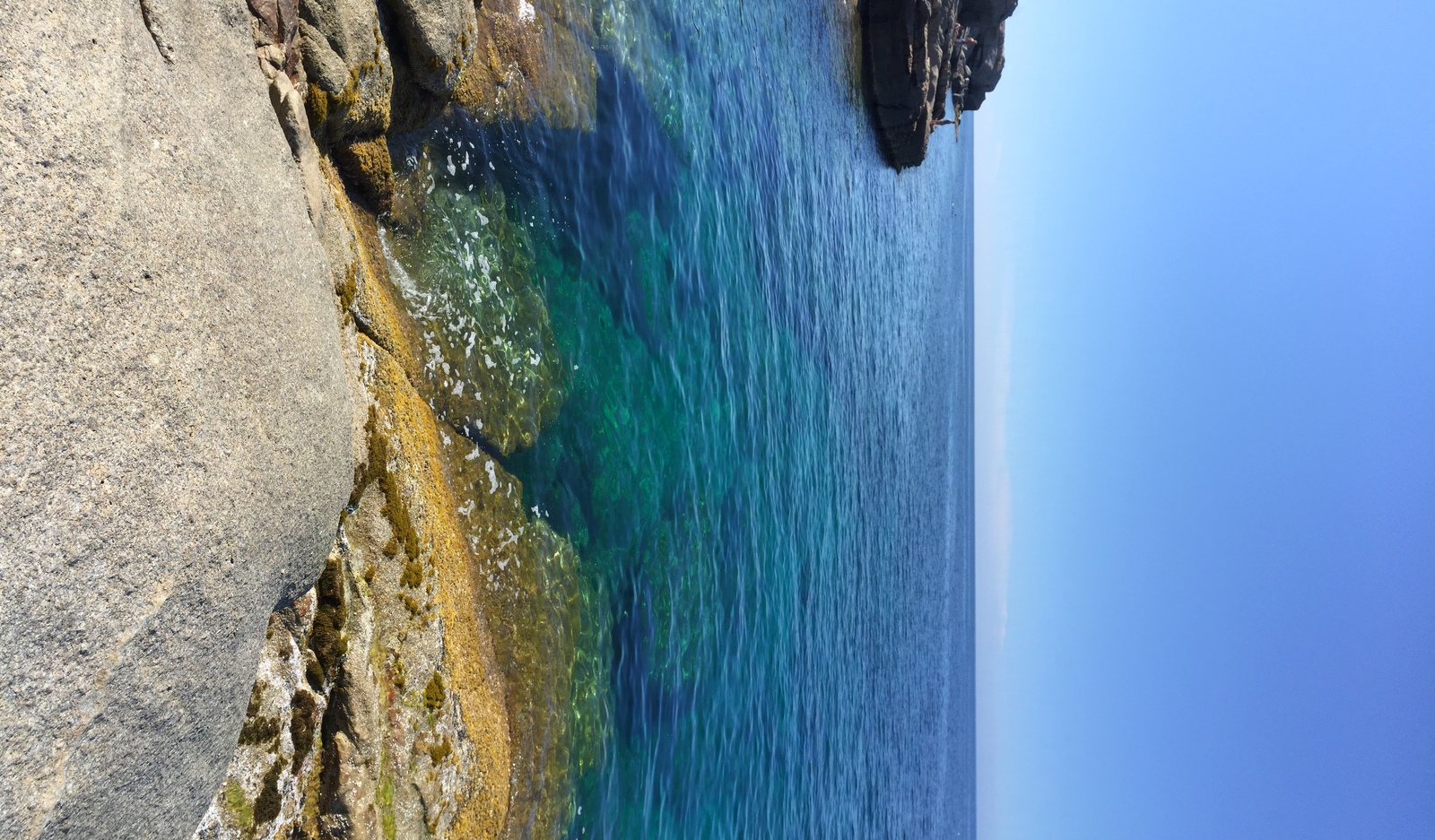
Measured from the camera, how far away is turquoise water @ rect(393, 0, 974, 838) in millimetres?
8812

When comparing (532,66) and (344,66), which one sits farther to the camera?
(532,66)

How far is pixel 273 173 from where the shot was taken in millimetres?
4473

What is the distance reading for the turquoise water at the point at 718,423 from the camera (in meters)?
8.81

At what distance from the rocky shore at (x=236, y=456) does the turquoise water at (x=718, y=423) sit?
4.00 feet

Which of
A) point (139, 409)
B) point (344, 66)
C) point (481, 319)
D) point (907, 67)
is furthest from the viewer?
point (907, 67)

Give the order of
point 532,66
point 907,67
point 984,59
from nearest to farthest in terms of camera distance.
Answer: point 532,66 < point 907,67 < point 984,59

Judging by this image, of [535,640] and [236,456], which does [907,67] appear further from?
[236,456]

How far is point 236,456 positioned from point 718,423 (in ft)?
29.4

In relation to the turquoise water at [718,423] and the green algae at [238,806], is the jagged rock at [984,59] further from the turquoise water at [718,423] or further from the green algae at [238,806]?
the green algae at [238,806]

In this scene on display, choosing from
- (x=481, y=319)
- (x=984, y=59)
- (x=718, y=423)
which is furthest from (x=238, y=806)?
(x=984, y=59)

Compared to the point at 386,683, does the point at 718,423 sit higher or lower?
lower

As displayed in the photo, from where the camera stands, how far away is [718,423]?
1252 cm

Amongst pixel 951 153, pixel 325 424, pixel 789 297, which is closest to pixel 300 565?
pixel 325 424

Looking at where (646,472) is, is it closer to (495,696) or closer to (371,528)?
(495,696)
